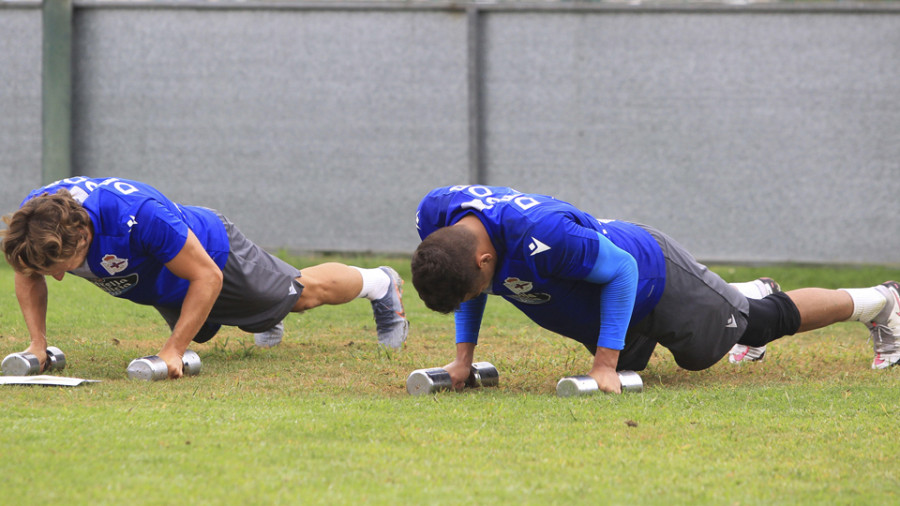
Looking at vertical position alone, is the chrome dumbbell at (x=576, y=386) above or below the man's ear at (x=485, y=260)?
below

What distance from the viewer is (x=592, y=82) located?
934 cm

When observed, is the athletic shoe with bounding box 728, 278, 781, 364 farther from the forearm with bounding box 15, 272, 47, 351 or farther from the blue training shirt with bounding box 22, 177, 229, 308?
the forearm with bounding box 15, 272, 47, 351

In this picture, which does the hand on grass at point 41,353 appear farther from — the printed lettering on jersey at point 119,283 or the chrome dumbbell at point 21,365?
the printed lettering on jersey at point 119,283

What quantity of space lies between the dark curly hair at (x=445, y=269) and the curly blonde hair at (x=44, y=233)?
1478 millimetres

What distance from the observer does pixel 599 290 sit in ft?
13.6

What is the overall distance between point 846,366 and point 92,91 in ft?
24.4

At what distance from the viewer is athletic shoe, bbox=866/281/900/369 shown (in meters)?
4.84

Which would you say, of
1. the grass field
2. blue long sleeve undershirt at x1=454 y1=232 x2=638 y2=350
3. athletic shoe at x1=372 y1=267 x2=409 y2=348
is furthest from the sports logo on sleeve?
athletic shoe at x1=372 y1=267 x2=409 y2=348

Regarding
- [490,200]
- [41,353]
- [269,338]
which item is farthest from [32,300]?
[490,200]

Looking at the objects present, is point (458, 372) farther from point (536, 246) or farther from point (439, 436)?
point (439, 436)

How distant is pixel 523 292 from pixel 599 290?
1.19ft

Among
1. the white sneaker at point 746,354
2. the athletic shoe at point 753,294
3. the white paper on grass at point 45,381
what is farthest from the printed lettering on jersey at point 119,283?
the white sneaker at point 746,354

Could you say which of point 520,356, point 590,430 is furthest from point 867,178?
point 590,430

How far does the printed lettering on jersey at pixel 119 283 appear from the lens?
4.56m
